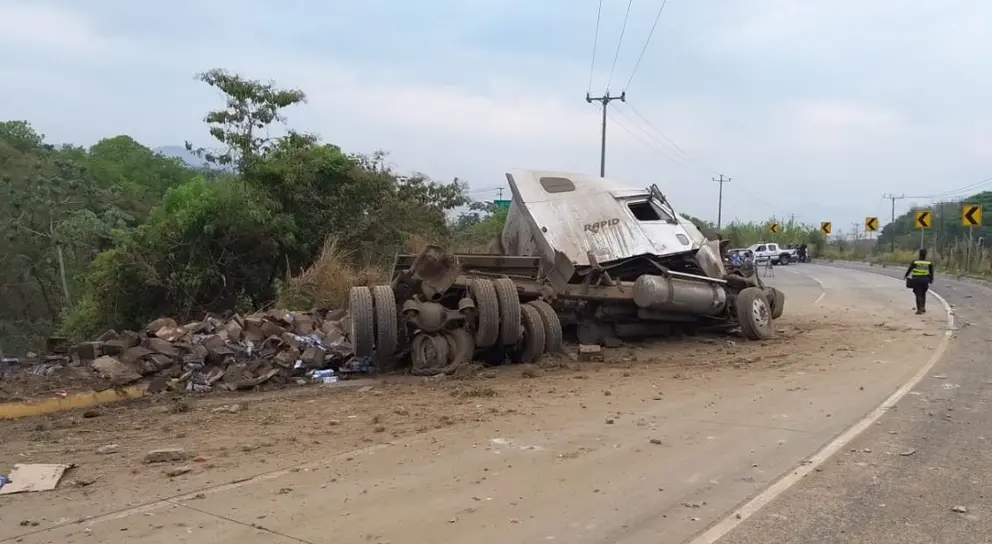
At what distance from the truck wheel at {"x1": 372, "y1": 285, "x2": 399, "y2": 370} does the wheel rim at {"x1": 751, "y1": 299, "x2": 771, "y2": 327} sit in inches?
245

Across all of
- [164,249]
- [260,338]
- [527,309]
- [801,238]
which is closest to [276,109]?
[164,249]

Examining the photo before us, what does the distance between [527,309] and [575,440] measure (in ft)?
14.6

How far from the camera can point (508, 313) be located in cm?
1052

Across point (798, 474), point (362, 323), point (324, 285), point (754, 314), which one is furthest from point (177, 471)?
point (324, 285)

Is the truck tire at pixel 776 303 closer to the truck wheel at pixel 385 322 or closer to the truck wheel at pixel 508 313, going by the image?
the truck wheel at pixel 508 313

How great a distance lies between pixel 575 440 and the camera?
6852mm

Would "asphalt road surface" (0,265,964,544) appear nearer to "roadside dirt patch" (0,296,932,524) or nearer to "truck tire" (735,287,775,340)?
"roadside dirt patch" (0,296,932,524)

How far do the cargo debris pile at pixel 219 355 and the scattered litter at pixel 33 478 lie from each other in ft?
13.6

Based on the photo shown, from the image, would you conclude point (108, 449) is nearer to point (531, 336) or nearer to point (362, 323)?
point (362, 323)

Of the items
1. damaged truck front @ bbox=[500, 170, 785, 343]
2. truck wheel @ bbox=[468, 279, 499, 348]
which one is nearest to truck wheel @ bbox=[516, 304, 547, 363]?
truck wheel @ bbox=[468, 279, 499, 348]

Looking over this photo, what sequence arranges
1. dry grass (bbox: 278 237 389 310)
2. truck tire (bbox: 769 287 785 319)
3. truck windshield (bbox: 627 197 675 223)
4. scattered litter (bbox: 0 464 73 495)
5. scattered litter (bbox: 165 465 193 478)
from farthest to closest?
dry grass (bbox: 278 237 389 310)
truck tire (bbox: 769 287 785 319)
truck windshield (bbox: 627 197 675 223)
scattered litter (bbox: 165 465 193 478)
scattered litter (bbox: 0 464 73 495)

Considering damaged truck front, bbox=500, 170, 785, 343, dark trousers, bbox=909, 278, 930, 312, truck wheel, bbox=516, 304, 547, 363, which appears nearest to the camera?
truck wheel, bbox=516, 304, 547, 363

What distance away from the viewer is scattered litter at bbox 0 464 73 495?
5473 millimetres

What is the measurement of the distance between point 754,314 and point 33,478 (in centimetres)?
1082
